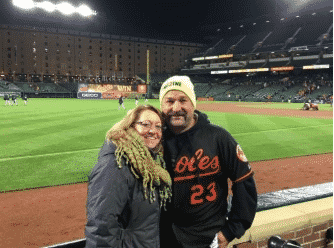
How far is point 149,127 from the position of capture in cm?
216

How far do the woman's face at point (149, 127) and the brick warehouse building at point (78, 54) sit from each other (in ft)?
292

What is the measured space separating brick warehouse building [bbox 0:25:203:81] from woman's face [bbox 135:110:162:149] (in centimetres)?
8889

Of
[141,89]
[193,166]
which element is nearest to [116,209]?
[193,166]

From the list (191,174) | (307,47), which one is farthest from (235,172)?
(307,47)

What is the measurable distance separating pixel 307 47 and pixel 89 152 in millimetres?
62709

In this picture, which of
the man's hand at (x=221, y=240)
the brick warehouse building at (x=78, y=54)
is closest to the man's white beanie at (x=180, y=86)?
the man's hand at (x=221, y=240)

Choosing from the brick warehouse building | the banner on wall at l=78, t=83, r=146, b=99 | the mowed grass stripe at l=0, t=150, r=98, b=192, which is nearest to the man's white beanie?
the mowed grass stripe at l=0, t=150, r=98, b=192

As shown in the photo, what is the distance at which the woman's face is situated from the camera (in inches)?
84.8

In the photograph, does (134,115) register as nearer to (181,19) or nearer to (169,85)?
(169,85)

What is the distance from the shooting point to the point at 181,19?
76.6 metres

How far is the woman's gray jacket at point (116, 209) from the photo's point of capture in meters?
1.75

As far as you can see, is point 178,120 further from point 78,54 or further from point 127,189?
point 78,54

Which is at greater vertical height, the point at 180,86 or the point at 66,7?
the point at 66,7

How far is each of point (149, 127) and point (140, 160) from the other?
33 centimetres
